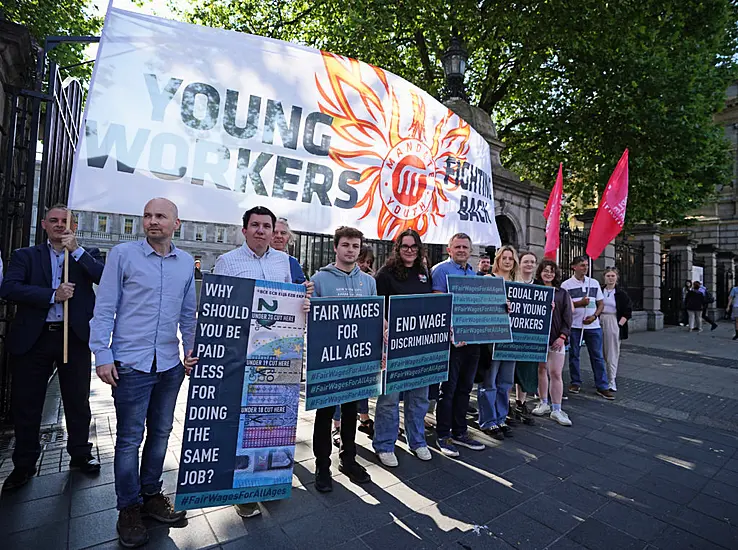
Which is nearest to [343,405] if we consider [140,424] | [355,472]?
[355,472]

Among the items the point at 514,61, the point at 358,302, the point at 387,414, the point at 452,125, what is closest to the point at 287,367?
the point at 358,302

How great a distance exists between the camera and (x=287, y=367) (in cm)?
299

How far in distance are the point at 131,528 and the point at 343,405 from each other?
5.42ft

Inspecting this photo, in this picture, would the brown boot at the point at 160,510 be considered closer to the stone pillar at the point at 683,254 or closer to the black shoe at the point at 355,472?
the black shoe at the point at 355,472

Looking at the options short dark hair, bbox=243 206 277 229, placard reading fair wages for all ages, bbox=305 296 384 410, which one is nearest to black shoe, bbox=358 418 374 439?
placard reading fair wages for all ages, bbox=305 296 384 410

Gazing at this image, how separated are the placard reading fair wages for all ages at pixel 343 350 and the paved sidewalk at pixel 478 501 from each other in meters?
0.75

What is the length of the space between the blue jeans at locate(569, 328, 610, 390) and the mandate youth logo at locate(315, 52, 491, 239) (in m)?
3.02

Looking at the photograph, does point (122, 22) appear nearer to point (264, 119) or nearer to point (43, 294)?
point (264, 119)

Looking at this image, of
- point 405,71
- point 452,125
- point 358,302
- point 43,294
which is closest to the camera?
point 43,294

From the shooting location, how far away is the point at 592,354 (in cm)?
655

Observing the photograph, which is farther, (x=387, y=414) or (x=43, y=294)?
(x=387, y=414)

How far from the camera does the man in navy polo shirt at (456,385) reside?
418 cm

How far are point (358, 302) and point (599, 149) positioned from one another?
42.9 feet

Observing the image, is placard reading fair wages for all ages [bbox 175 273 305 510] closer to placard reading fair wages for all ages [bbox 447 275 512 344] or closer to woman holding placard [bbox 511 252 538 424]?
placard reading fair wages for all ages [bbox 447 275 512 344]
